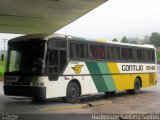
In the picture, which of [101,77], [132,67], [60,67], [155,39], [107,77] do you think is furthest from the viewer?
[155,39]

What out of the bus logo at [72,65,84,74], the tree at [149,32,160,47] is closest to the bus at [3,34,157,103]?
the bus logo at [72,65,84,74]

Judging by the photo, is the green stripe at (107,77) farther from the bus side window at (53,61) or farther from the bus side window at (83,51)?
the bus side window at (53,61)

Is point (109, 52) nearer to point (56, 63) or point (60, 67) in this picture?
point (60, 67)

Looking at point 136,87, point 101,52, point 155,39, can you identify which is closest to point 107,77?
point 101,52

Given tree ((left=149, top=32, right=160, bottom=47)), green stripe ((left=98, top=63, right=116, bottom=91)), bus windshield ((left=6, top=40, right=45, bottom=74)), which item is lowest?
green stripe ((left=98, top=63, right=116, bottom=91))

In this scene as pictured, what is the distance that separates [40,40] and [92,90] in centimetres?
414

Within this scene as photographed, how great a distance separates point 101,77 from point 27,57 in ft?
15.4

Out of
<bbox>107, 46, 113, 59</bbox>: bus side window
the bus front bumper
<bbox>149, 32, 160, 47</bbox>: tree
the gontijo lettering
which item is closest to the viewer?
the bus front bumper

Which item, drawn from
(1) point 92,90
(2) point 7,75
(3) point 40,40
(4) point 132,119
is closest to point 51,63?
(3) point 40,40

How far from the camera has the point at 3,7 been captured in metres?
19.9

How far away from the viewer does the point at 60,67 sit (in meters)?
16.7

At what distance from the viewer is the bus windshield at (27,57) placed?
16.1 metres

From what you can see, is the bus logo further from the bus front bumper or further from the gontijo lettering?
the gontijo lettering

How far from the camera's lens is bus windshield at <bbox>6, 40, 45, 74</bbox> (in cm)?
1611
